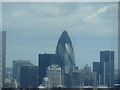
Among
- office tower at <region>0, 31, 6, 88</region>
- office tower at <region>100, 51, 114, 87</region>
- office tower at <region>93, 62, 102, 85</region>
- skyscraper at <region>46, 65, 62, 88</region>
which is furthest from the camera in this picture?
skyscraper at <region>46, 65, 62, 88</region>

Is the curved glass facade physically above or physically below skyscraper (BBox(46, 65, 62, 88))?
above

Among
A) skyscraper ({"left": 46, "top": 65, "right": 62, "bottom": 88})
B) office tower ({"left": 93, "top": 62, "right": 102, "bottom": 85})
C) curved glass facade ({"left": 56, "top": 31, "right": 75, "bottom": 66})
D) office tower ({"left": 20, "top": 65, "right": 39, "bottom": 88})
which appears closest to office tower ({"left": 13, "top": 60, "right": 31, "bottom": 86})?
office tower ({"left": 20, "top": 65, "right": 39, "bottom": 88})

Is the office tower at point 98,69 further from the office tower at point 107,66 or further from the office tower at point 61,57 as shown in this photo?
the office tower at point 61,57

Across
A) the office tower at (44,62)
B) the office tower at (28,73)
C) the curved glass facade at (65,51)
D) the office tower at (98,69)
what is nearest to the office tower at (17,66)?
the office tower at (28,73)

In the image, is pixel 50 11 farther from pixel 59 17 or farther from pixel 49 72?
pixel 49 72

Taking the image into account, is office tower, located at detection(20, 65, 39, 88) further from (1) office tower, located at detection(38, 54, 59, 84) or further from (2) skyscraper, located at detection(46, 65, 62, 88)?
(2) skyscraper, located at detection(46, 65, 62, 88)

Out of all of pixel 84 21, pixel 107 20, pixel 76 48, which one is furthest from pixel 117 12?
pixel 76 48

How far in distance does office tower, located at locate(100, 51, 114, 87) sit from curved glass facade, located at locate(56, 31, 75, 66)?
0.35 meters

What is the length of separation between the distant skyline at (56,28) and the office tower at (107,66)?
0.17ft

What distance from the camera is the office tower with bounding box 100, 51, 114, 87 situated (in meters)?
2.25

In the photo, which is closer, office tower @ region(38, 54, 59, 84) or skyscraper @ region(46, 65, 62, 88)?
office tower @ region(38, 54, 59, 84)

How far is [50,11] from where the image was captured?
2479mm

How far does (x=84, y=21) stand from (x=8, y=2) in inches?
31.7

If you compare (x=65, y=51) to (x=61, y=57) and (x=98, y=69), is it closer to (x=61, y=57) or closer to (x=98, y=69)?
(x=61, y=57)
